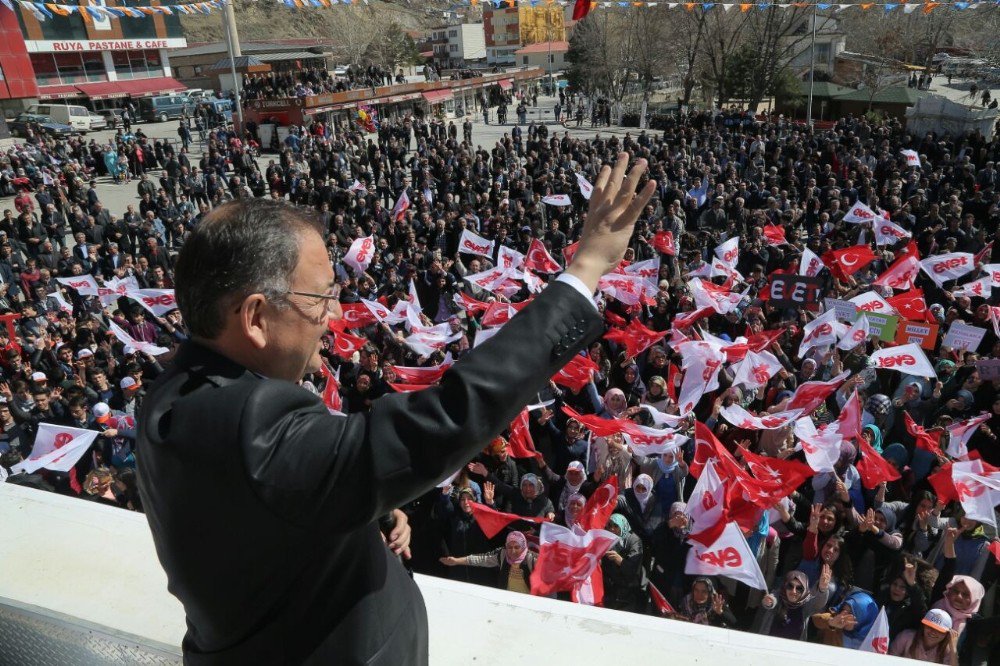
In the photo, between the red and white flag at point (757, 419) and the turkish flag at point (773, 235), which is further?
the turkish flag at point (773, 235)

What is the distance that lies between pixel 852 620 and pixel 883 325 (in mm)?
4703

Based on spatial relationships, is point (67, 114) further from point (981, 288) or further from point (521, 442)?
point (981, 288)

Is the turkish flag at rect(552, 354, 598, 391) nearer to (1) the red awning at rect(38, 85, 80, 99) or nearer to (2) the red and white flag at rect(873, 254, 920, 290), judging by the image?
(2) the red and white flag at rect(873, 254, 920, 290)

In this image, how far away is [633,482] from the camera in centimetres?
657

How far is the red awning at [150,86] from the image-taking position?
4681 centimetres

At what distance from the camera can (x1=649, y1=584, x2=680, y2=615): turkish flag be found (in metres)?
5.32

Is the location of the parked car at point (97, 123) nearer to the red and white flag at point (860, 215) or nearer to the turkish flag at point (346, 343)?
the turkish flag at point (346, 343)

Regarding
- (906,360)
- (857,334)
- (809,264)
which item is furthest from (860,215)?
(906,360)

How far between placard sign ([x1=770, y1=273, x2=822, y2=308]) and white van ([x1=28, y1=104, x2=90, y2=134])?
3775 cm

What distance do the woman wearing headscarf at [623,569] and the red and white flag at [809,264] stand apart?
635 cm

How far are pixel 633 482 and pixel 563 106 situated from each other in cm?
4398

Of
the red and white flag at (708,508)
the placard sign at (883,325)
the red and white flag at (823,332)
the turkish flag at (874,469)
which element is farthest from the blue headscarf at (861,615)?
the placard sign at (883,325)

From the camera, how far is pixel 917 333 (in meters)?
8.43

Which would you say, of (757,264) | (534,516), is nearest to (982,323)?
(757,264)
